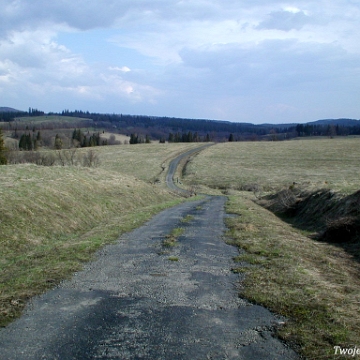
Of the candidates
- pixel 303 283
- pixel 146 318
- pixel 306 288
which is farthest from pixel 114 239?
pixel 306 288

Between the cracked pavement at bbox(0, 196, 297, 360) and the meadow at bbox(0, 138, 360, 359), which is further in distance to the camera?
the meadow at bbox(0, 138, 360, 359)

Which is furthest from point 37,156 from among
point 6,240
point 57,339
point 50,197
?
point 57,339

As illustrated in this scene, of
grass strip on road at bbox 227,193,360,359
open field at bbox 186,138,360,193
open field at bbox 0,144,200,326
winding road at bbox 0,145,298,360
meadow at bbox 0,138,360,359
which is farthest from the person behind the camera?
open field at bbox 186,138,360,193

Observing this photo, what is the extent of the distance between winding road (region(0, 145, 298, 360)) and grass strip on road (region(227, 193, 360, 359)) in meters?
0.32

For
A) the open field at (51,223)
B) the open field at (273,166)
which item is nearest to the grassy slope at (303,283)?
A: the open field at (51,223)

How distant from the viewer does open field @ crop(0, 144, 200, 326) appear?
7883 mm

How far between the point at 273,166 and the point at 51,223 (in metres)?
57.9

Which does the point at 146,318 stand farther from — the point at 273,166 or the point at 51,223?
the point at 273,166

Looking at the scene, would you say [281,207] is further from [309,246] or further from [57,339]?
[57,339]

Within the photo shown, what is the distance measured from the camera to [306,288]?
7148mm

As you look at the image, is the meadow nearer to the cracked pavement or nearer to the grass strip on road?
the grass strip on road

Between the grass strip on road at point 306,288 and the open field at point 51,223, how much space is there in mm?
4250

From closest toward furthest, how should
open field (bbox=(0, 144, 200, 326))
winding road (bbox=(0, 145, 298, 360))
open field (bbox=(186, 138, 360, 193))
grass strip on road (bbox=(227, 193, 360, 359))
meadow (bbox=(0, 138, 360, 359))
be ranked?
winding road (bbox=(0, 145, 298, 360)), grass strip on road (bbox=(227, 193, 360, 359)), meadow (bbox=(0, 138, 360, 359)), open field (bbox=(0, 144, 200, 326)), open field (bbox=(186, 138, 360, 193))

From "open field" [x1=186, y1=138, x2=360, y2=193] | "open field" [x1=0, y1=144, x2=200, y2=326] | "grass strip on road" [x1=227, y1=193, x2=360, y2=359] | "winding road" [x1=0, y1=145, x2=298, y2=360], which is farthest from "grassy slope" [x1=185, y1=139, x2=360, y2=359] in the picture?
"open field" [x1=186, y1=138, x2=360, y2=193]
